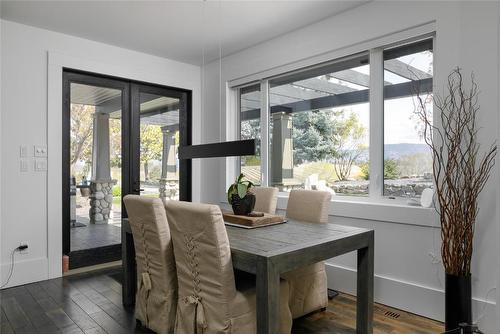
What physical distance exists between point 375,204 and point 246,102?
2.31m

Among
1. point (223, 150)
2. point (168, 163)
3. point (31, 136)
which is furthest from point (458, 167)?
point (31, 136)

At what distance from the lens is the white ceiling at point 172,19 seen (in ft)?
10.1

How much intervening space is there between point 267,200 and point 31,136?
8.18 ft

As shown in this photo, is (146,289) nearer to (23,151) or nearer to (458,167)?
(23,151)

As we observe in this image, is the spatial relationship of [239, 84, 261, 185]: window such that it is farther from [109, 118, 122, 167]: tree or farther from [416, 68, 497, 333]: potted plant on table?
[416, 68, 497, 333]: potted plant on table

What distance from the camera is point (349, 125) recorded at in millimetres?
3373

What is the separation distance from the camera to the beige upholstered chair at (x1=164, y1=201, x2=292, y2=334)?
1.85 m

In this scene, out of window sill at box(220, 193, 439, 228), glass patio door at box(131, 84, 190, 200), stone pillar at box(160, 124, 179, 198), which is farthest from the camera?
stone pillar at box(160, 124, 179, 198)

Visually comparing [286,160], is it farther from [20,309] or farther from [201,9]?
[20,309]

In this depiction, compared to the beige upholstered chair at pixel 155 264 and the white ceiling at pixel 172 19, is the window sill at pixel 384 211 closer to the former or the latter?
the beige upholstered chair at pixel 155 264

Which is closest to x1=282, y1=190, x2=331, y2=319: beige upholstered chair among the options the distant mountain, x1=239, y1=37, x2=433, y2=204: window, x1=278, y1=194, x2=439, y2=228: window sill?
x1=278, y1=194, x2=439, y2=228: window sill

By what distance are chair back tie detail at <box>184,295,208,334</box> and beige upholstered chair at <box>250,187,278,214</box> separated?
1.32 metres

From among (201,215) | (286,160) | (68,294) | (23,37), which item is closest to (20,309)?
(68,294)

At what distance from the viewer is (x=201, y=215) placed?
1850 mm
